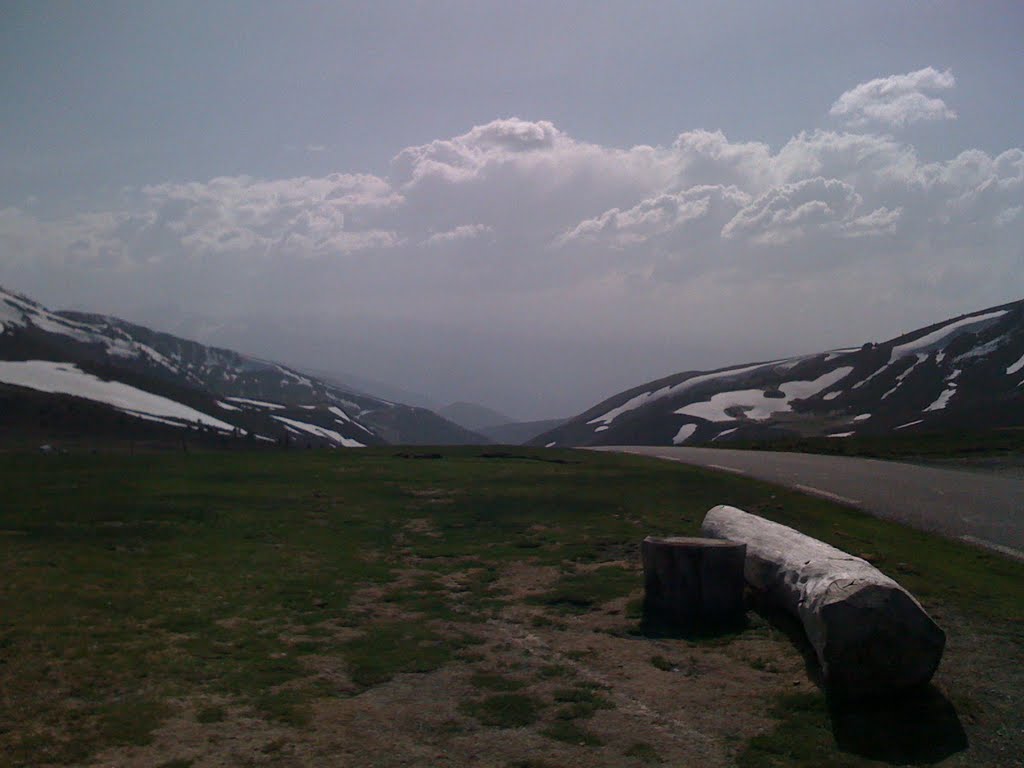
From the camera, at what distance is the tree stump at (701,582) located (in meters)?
13.3

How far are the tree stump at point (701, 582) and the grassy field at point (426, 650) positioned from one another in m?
0.63

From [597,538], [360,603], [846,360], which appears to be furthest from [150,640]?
[846,360]

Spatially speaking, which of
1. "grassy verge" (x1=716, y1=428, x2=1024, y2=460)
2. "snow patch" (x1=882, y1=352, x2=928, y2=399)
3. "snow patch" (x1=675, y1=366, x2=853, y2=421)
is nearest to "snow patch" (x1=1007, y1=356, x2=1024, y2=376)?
"snow patch" (x1=882, y1=352, x2=928, y2=399)

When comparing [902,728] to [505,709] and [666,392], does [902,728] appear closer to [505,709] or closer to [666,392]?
[505,709]

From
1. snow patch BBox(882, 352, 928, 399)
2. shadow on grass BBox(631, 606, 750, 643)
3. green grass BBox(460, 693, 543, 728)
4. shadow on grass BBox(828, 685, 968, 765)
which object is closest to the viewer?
shadow on grass BBox(828, 685, 968, 765)

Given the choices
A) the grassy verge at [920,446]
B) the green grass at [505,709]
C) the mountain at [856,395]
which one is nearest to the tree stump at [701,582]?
the green grass at [505,709]

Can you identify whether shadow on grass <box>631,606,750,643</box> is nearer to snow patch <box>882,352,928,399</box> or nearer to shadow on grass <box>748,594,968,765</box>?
shadow on grass <box>748,594,968,765</box>

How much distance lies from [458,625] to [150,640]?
4.60m

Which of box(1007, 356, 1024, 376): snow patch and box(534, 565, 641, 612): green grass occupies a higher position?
box(1007, 356, 1024, 376): snow patch

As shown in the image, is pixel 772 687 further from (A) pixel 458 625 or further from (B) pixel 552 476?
(B) pixel 552 476

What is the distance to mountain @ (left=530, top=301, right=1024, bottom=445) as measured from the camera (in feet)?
301

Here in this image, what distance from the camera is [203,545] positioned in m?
18.2

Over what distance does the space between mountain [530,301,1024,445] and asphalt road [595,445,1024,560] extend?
138 ft

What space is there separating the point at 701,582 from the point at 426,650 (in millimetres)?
4700
